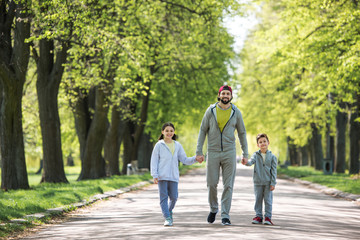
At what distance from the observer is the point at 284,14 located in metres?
26.4

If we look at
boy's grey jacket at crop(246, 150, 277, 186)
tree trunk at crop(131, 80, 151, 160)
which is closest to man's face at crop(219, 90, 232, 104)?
boy's grey jacket at crop(246, 150, 277, 186)

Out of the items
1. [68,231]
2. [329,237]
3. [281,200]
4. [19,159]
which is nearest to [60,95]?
[19,159]

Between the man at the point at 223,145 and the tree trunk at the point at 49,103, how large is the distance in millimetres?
11685

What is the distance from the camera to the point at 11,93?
1620cm

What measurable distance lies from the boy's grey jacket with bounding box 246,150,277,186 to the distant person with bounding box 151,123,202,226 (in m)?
1.15

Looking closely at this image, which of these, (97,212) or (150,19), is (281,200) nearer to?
(97,212)

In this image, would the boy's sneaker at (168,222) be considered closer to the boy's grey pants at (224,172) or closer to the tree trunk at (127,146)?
the boy's grey pants at (224,172)

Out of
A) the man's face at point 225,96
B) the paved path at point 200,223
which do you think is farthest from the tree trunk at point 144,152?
the man's face at point 225,96

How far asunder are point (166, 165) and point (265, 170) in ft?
5.52

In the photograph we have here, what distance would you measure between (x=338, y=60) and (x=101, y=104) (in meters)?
9.68

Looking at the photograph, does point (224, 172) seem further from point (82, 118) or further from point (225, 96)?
point (82, 118)

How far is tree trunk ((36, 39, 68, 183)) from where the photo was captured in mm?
19875

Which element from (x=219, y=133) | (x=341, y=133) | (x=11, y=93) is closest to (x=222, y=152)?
(x=219, y=133)

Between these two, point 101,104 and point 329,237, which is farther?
point 101,104
